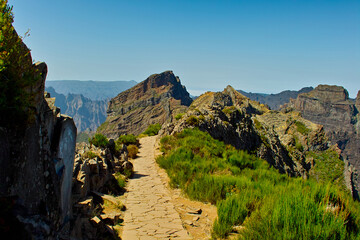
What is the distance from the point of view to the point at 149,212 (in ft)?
23.1

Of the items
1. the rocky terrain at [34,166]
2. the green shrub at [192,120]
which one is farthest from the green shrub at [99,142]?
the rocky terrain at [34,166]

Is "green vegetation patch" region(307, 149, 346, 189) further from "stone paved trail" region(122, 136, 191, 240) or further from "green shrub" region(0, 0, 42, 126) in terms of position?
"green shrub" region(0, 0, 42, 126)

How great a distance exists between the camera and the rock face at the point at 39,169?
2.44 metres

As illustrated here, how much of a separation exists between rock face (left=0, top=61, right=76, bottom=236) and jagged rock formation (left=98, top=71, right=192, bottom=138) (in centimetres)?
13741

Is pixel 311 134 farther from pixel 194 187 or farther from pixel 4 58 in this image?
pixel 4 58

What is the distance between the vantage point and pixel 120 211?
679 centimetres

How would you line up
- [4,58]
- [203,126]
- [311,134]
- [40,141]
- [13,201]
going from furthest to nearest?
[311,134]
[203,126]
[40,141]
[4,58]
[13,201]

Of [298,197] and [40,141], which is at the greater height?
[40,141]

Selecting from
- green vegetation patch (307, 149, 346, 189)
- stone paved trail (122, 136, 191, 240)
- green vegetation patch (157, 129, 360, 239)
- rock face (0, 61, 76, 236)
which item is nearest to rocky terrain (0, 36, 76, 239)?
rock face (0, 61, 76, 236)

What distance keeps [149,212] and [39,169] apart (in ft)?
14.2

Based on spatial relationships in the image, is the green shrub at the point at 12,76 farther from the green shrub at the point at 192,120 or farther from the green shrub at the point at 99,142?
the green shrub at the point at 192,120

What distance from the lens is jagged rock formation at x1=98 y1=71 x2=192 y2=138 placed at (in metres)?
153

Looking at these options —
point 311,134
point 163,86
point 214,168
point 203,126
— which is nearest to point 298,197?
point 214,168

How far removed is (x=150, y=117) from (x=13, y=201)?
155924mm
